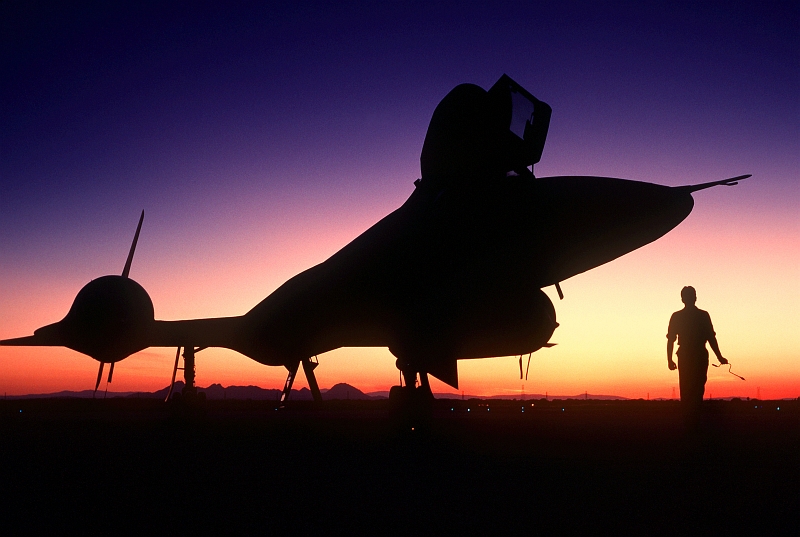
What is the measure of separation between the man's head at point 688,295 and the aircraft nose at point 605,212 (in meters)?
2.74

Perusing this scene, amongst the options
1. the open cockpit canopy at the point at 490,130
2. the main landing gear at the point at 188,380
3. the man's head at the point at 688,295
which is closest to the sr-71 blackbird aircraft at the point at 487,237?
the open cockpit canopy at the point at 490,130

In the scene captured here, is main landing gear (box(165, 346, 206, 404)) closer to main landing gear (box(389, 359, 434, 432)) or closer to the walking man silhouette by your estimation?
main landing gear (box(389, 359, 434, 432))

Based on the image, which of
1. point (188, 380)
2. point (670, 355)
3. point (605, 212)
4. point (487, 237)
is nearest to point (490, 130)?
point (487, 237)

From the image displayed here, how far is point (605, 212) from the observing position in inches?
259

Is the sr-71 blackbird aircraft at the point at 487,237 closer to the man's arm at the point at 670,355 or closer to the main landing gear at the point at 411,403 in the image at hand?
the main landing gear at the point at 411,403

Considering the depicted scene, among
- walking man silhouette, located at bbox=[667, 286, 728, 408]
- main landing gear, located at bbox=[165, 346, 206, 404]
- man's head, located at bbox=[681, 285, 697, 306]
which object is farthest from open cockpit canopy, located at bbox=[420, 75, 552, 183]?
main landing gear, located at bbox=[165, 346, 206, 404]

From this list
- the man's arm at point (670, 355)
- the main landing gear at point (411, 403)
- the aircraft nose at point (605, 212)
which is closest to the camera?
the aircraft nose at point (605, 212)

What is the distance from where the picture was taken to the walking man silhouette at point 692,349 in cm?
880

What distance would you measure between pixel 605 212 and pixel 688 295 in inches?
144

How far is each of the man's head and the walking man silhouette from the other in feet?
0.14

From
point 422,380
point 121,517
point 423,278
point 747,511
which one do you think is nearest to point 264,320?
point 422,380

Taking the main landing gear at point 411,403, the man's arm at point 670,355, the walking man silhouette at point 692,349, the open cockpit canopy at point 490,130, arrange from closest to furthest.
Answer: the open cockpit canopy at point 490,130
the main landing gear at point 411,403
the walking man silhouette at point 692,349
the man's arm at point 670,355

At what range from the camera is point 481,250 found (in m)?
6.55

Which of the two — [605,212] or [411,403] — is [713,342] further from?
[411,403]
